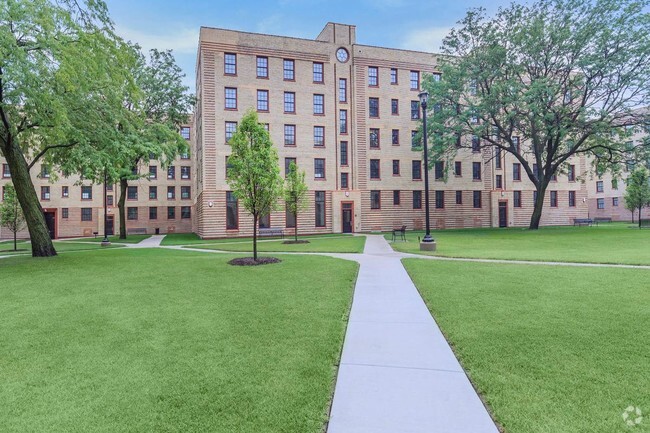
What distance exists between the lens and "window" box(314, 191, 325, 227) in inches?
1490

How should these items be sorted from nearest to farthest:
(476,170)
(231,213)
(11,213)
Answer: (11,213) → (231,213) → (476,170)

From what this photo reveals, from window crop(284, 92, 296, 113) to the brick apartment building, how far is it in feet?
0.31

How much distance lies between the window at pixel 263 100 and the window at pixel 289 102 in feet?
5.80

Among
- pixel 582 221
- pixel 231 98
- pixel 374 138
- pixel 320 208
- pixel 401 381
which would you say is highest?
pixel 231 98

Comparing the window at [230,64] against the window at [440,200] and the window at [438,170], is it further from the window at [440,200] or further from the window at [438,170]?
the window at [440,200]

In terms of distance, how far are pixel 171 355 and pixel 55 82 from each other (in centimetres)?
1391

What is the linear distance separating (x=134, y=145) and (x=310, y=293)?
40.6 ft

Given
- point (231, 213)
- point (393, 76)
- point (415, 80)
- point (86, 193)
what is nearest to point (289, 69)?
point (393, 76)

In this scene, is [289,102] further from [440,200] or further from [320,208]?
[440,200]

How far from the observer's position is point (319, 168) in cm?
3791

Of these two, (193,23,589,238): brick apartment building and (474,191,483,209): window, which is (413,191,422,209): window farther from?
(474,191,483,209): window

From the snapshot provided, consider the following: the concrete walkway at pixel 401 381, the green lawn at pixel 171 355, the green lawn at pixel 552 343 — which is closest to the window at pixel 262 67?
the green lawn at pixel 171 355

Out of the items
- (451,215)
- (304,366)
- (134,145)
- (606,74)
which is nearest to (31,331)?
(304,366)

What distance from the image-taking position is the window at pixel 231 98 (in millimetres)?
35188
